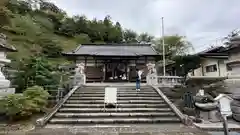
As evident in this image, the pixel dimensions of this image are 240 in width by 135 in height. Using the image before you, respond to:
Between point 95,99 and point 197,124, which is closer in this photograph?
point 197,124

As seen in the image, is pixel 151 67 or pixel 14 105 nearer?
pixel 14 105

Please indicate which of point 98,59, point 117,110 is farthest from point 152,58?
point 117,110

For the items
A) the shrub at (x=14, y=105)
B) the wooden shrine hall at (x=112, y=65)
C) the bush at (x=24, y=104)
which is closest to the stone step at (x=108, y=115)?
the bush at (x=24, y=104)

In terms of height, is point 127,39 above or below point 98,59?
above

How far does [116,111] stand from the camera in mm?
7902

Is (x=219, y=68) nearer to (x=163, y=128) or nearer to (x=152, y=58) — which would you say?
(x=152, y=58)

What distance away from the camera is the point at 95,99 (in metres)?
9.42

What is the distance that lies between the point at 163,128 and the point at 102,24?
39.4 metres

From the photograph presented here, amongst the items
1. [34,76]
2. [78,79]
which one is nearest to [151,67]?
[78,79]

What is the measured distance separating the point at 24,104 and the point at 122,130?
4.34 m

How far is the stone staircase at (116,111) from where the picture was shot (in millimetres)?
7047

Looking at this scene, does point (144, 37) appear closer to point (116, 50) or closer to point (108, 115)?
point (116, 50)

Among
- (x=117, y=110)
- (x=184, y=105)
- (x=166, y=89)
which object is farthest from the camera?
(x=166, y=89)

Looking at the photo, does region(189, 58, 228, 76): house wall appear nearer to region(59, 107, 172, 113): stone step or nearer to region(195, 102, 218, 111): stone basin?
region(195, 102, 218, 111): stone basin
